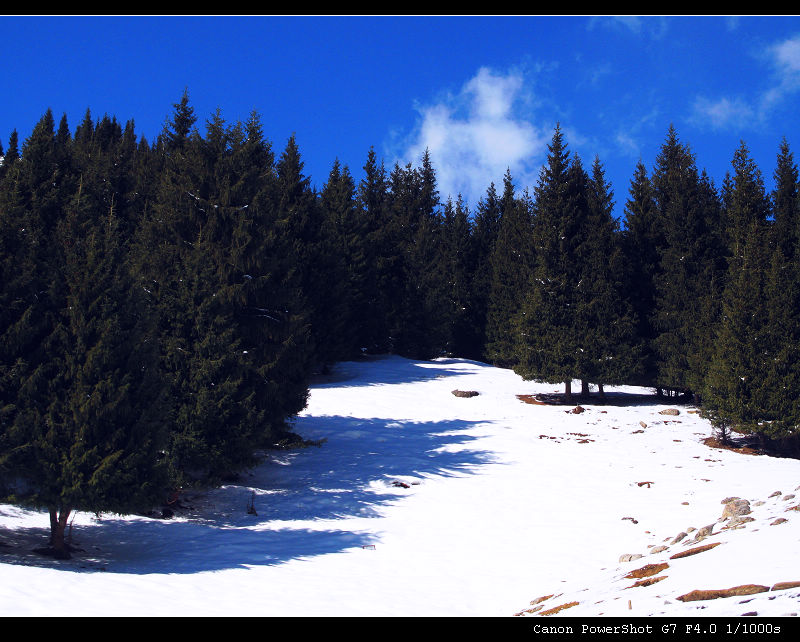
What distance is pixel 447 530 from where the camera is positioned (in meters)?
14.8

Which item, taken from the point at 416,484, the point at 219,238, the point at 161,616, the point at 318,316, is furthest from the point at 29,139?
the point at 161,616

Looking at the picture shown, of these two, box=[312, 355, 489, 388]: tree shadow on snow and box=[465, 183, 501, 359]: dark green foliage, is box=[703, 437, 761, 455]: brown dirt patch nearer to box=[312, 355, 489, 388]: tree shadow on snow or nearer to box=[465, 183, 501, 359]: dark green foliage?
box=[312, 355, 489, 388]: tree shadow on snow

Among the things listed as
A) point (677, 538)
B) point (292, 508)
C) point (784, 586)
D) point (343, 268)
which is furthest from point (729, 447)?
point (343, 268)

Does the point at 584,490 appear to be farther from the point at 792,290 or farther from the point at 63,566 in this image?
the point at 63,566

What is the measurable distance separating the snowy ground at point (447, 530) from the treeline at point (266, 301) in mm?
1617

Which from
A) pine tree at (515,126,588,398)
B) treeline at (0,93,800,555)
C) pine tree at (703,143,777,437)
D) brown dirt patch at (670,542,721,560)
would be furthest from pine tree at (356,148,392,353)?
brown dirt patch at (670,542,721,560)

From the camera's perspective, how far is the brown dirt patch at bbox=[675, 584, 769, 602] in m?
6.46

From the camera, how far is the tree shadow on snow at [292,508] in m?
12.6

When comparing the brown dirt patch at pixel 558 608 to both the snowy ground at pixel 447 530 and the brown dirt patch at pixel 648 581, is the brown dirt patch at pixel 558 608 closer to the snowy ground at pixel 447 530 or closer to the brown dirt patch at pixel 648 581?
the snowy ground at pixel 447 530

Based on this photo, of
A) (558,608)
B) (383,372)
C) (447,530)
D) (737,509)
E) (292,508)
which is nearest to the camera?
(558,608)

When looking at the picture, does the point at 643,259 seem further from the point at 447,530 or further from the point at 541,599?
the point at 541,599

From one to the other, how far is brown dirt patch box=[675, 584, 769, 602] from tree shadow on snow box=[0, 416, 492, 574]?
8.50m

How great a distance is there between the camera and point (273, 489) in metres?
18.6

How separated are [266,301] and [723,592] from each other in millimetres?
15689
